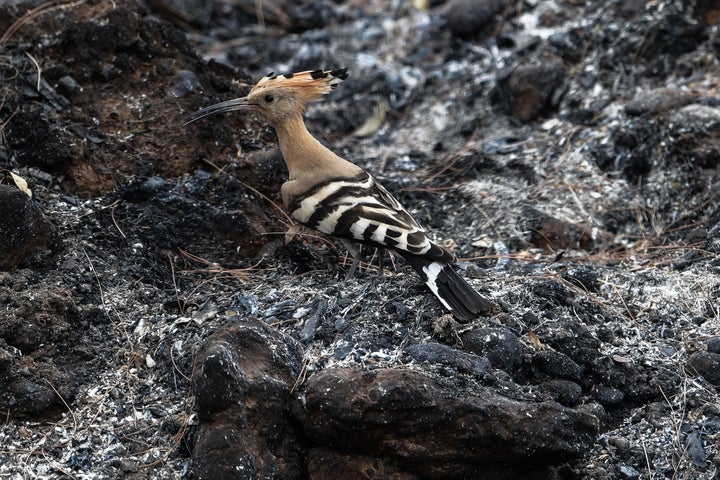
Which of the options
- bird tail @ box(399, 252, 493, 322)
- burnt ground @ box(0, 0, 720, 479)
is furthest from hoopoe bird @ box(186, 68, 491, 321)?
burnt ground @ box(0, 0, 720, 479)

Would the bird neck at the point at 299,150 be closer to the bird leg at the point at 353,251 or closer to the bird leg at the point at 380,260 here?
the bird leg at the point at 353,251

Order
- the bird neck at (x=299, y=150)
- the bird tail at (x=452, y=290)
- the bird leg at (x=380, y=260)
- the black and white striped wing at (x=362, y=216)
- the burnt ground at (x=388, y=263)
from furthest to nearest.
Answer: the bird neck at (x=299, y=150), the bird leg at (x=380, y=260), the black and white striped wing at (x=362, y=216), the bird tail at (x=452, y=290), the burnt ground at (x=388, y=263)

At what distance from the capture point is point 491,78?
7.05 m

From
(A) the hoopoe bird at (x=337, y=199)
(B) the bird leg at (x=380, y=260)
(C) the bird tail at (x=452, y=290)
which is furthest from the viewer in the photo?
(B) the bird leg at (x=380, y=260)

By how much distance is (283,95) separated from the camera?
4727 millimetres

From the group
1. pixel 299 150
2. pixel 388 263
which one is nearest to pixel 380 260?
pixel 388 263

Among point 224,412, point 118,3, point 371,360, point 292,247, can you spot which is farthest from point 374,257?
point 118,3

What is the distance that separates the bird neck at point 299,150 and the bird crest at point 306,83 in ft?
0.43

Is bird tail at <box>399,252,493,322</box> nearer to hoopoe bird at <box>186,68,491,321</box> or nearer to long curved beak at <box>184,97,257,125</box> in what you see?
hoopoe bird at <box>186,68,491,321</box>

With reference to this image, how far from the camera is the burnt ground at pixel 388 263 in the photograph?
11.9ft

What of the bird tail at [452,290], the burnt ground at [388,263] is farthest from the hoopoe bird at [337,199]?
the burnt ground at [388,263]

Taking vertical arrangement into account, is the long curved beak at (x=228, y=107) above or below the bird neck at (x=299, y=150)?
above

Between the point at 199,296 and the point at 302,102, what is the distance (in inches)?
48.0

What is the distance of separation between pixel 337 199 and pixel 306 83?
70cm
